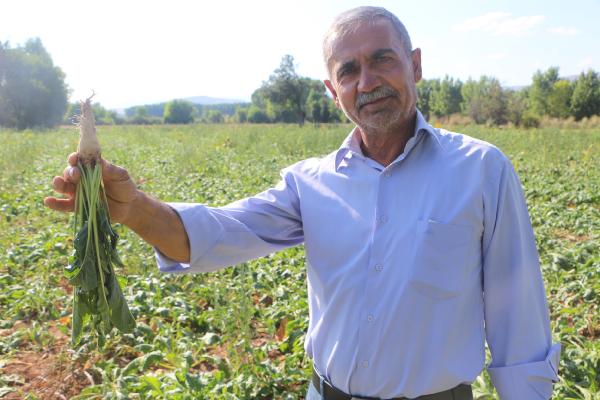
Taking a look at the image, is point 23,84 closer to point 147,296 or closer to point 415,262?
point 147,296

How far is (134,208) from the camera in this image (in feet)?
5.69

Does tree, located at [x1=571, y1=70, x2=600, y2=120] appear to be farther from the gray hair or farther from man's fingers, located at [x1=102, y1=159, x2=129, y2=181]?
man's fingers, located at [x1=102, y1=159, x2=129, y2=181]

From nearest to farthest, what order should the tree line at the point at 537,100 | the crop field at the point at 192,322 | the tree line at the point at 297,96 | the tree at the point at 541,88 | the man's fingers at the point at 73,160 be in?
the man's fingers at the point at 73,160 → the crop field at the point at 192,322 → the tree line at the point at 537,100 → the tree line at the point at 297,96 → the tree at the point at 541,88

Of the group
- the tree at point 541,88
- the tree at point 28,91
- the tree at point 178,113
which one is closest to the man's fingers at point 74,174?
the tree at point 28,91

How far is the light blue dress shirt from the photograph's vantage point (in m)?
1.61

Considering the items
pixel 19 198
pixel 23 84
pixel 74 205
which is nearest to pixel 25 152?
pixel 19 198

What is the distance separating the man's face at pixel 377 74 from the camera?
5.90 ft

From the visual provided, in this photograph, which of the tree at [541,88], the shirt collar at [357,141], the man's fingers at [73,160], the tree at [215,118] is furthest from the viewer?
the tree at [541,88]

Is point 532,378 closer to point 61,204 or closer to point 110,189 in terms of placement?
point 110,189

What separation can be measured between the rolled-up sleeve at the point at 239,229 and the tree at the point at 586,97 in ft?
178

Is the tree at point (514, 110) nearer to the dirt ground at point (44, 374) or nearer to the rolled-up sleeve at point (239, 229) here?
the dirt ground at point (44, 374)

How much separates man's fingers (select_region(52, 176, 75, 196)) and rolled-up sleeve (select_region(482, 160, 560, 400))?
1369mm

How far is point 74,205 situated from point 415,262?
3.77 feet

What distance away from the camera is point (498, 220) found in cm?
163
